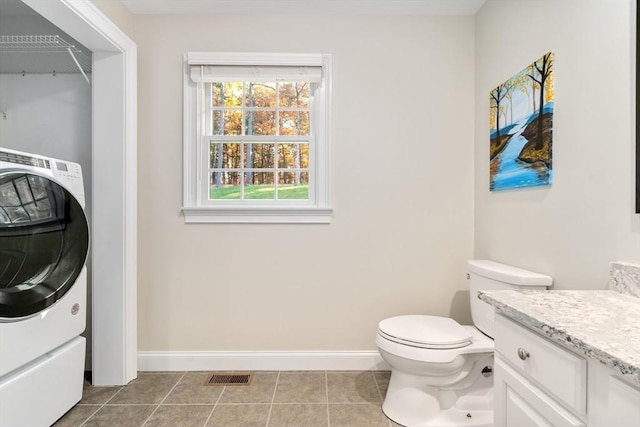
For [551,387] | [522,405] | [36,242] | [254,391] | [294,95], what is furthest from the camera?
[294,95]

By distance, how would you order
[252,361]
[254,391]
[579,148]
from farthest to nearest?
[252,361] < [254,391] < [579,148]

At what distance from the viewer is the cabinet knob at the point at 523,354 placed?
0.84m

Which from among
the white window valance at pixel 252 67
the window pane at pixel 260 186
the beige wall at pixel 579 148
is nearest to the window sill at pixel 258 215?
the window pane at pixel 260 186

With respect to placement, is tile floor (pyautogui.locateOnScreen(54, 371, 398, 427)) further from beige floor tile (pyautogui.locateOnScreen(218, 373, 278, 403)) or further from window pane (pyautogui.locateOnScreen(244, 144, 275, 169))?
window pane (pyautogui.locateOnScreen(244, 144, 275, 169))

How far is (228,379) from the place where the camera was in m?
1.93

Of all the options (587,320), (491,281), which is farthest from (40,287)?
(491,281)

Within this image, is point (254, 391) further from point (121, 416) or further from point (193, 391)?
point (121, 416)

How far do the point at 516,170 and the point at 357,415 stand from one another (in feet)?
5.05

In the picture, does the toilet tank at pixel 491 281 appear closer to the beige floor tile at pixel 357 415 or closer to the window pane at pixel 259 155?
the beige floor tile at pixel 357 415

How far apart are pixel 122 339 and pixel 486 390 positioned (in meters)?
2.10

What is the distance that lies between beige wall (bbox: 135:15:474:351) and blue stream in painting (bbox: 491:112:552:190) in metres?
0.34

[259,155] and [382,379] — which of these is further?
[259,155]

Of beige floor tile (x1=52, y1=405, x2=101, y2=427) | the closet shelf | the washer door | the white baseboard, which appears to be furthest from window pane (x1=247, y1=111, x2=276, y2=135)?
beige floor tile (x1=52, y1=405, x2=101, y2=427)

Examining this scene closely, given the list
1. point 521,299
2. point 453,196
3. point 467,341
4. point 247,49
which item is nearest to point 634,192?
point 521,299
